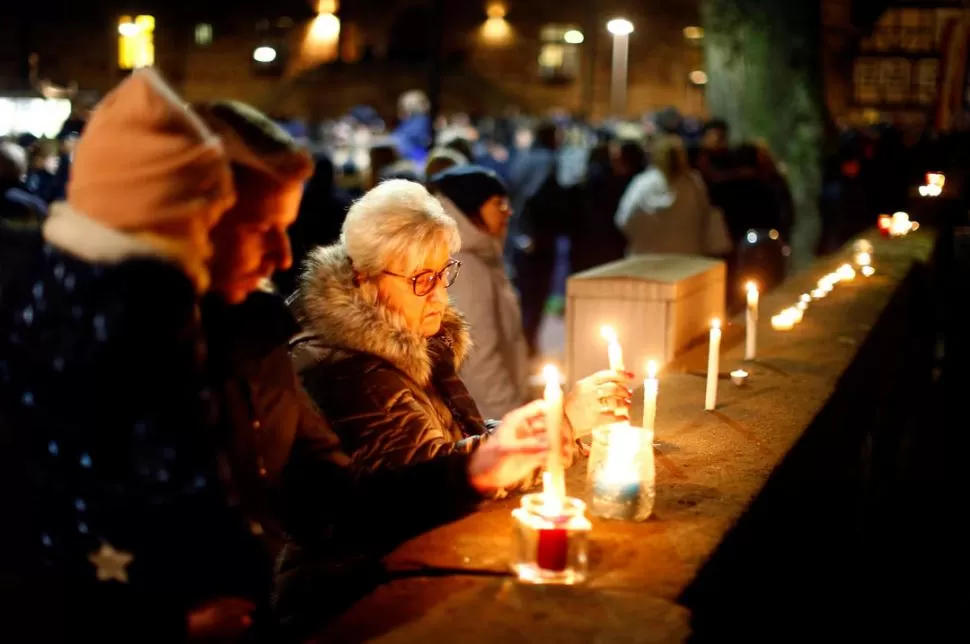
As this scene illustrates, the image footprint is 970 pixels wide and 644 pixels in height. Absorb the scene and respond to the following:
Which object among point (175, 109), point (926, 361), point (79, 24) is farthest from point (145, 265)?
point (79, 24)

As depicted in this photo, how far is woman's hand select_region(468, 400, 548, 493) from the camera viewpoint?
2.99 meters

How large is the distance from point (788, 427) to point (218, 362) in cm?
279

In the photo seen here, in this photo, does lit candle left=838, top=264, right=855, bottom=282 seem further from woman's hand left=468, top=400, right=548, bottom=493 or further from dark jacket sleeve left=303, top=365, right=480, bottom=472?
woman's hand left=468, top=400, right=548, bottom=493

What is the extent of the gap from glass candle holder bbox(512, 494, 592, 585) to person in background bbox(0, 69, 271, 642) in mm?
778

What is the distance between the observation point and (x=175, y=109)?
2.14 m

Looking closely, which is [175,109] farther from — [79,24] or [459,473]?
[79,24]

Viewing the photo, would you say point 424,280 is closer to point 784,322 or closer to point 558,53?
point 784,322

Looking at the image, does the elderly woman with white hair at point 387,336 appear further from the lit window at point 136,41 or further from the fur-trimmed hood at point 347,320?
the lit window at point 136,41

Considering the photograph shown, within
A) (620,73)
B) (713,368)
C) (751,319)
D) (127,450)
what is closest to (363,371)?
(127,450)

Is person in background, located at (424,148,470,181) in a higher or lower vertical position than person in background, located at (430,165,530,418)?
higher

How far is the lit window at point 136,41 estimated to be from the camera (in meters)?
50.8

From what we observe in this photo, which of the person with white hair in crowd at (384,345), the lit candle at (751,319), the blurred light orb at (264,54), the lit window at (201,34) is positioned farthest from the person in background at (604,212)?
the lit window at (201,34)

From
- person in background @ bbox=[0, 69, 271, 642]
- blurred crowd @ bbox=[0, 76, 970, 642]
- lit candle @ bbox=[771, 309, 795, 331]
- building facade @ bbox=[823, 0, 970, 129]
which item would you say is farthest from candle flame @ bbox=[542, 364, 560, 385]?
building facade @ bbox=[823, 0, 970, 129]

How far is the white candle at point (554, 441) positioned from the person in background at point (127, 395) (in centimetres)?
76
